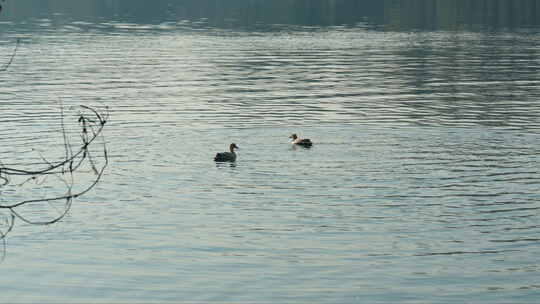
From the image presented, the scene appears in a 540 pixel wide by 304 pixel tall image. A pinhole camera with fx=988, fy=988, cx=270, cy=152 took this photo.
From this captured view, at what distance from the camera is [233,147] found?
35281 millimetres

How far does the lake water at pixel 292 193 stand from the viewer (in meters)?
21.8

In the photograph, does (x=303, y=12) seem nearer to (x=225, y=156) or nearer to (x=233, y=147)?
(x=233, y=147)

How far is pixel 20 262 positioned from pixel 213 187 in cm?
849

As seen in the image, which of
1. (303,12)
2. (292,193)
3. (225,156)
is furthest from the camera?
(303,12)

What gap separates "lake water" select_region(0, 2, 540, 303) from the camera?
857 inches

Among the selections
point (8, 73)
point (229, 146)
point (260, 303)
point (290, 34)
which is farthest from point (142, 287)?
point (290, 34)

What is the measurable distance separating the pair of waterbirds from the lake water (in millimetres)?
441

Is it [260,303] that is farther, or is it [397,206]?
[397,206]

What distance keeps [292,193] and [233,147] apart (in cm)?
625

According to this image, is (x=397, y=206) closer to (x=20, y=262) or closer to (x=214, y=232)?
(x=214, y=232)

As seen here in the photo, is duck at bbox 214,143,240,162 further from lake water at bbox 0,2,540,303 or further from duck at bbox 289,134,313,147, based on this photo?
duck at bbox 289,134,313,147

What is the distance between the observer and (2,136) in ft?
131

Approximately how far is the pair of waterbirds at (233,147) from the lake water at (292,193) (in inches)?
17.4

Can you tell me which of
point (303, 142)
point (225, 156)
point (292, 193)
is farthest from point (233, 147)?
point (292, 193)
